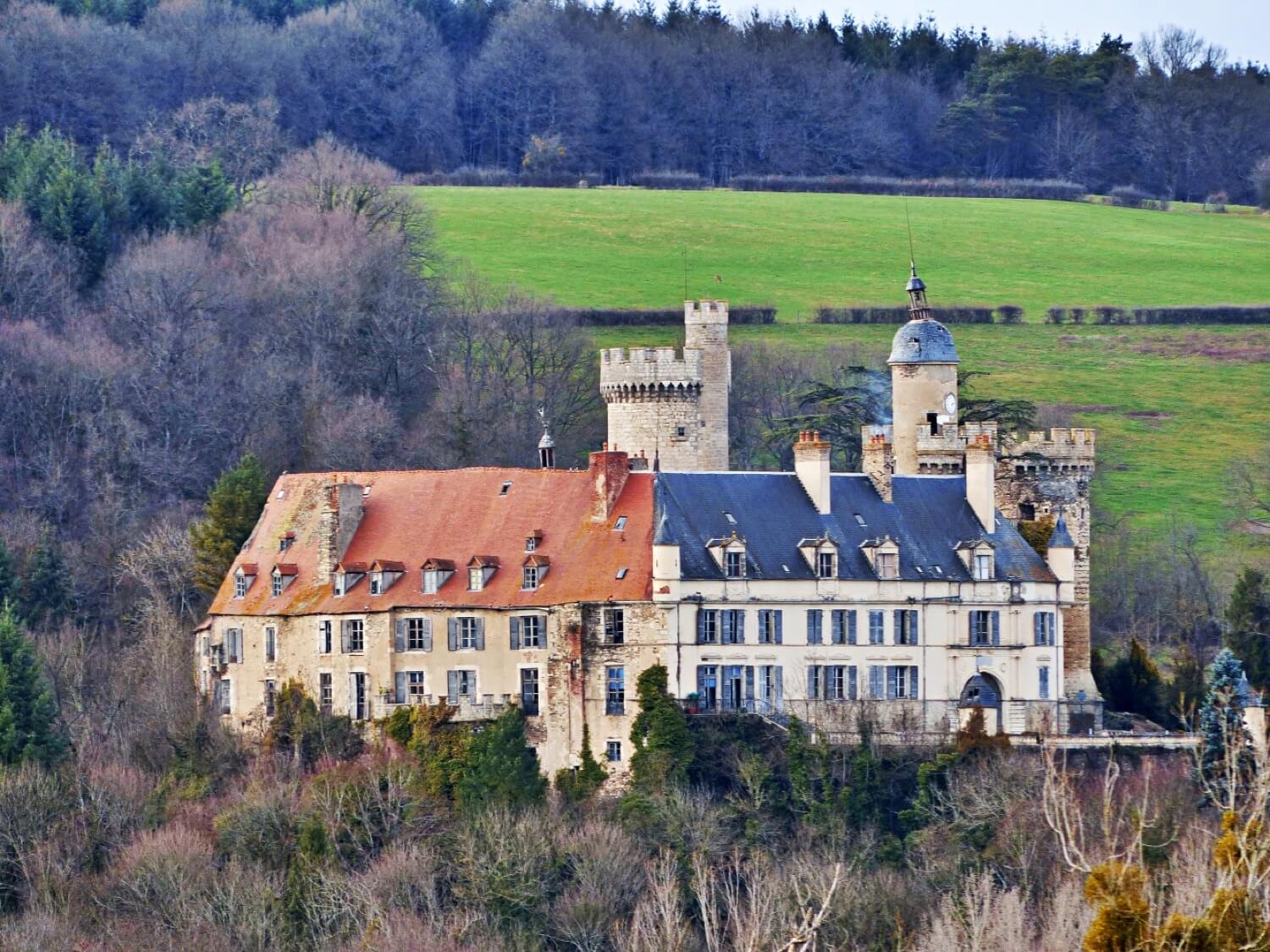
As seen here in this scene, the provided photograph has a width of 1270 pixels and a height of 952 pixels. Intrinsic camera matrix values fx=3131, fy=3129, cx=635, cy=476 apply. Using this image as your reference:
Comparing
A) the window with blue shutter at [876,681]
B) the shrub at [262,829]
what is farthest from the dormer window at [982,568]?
the shrub at [262,829]

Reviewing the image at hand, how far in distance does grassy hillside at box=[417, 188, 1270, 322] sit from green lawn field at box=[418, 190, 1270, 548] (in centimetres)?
15

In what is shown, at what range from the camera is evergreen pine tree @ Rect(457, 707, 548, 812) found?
73688 millimetres

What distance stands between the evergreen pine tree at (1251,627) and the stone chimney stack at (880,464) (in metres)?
11.6

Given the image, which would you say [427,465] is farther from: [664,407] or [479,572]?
[479,572]

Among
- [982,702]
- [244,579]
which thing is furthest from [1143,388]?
[244,579]

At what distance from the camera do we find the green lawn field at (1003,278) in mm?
114750

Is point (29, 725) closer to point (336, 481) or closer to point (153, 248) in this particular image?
point (336, 481)

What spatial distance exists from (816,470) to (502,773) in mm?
11432

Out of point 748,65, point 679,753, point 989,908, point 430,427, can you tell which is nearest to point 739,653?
point 679,753

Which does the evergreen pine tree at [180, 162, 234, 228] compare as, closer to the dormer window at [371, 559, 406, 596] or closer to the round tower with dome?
the round tower with dome

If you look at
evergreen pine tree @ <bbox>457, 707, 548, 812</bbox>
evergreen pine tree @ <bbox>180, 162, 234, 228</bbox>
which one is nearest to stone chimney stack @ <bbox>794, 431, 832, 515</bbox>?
evergreen pine tree @ <bbox>457, 707, 548, 812</bbox>

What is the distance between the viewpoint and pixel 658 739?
241 ft

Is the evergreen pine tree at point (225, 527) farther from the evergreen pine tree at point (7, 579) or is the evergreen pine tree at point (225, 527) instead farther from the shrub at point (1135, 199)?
the shrub at point (1135, 199)

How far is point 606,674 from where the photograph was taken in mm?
74625
